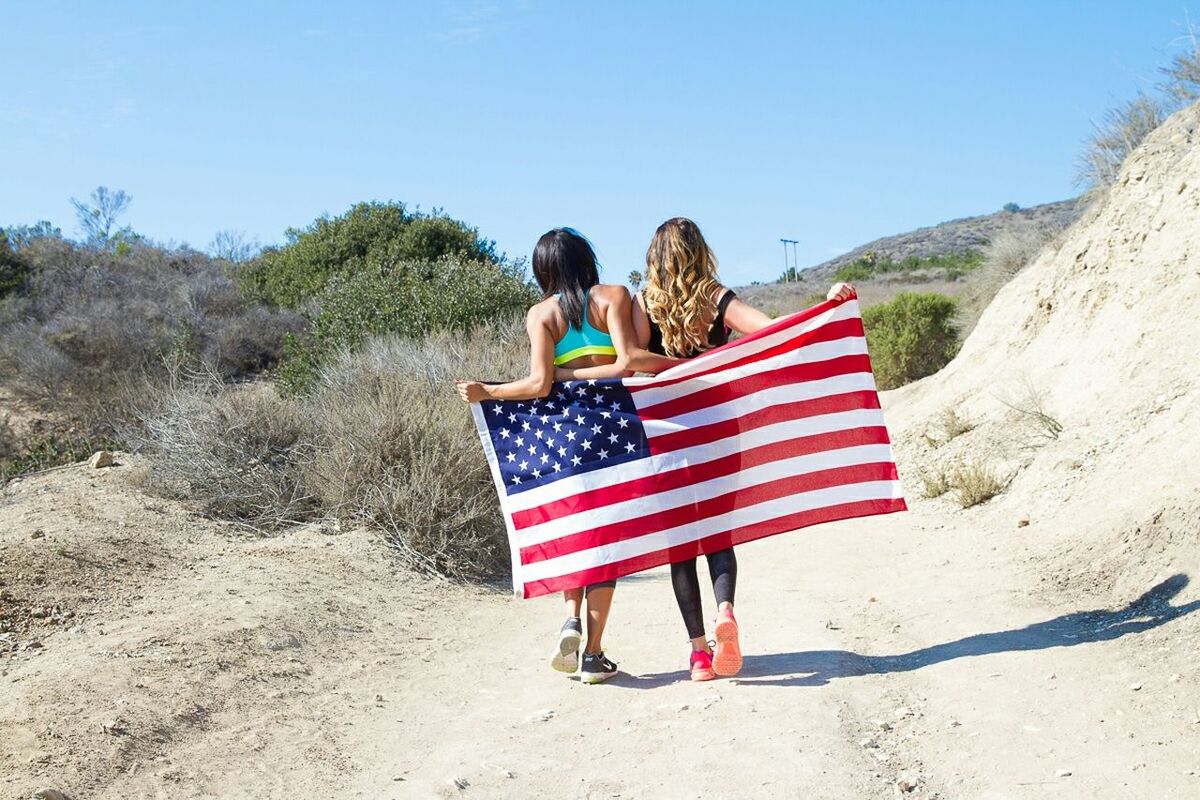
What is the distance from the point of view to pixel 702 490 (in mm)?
5570

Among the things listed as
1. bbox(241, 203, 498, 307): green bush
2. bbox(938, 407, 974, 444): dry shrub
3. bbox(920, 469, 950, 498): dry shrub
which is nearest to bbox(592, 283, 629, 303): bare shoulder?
bbox(920, 469, 950, 498): dry shrub

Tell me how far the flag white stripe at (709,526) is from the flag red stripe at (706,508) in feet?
0.07

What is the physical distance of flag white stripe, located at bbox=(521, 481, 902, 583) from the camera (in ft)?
18.1

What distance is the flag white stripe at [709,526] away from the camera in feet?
18.1

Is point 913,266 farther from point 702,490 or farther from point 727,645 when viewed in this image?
Result: point 727,645

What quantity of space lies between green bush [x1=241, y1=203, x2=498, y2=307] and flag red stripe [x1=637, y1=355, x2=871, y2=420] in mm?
13104

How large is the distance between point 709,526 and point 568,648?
3.14ft

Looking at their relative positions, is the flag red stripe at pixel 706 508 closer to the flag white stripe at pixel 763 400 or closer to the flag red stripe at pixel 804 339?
the flag white stripe at pixel 763 400

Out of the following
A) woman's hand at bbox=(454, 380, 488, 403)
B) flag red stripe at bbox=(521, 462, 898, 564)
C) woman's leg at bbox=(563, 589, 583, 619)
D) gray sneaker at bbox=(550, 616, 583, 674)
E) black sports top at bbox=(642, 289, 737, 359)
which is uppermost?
black sports top at bbox=(642, 289, 737, 359)

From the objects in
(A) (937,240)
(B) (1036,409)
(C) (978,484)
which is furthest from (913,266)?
(C) (978,484)

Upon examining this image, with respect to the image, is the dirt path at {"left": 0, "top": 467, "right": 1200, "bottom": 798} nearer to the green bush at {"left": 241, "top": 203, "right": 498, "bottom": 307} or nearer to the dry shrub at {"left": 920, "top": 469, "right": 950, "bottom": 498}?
the dry shrub at {"left": 920, "top": 469, "right": 950, "bottom": 498}

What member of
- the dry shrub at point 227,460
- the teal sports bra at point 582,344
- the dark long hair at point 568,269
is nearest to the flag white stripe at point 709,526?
the teal sports bra at point 582,344

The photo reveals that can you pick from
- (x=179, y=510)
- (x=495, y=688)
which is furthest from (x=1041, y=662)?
(x=179, y=510)

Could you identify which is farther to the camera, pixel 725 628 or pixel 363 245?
pixel 363 245
